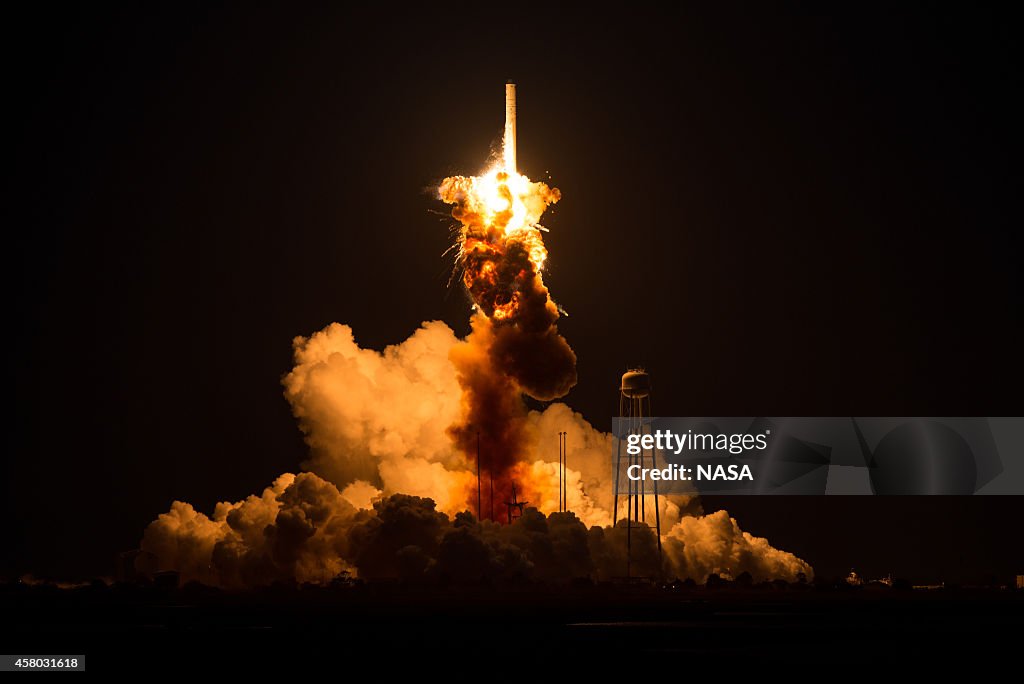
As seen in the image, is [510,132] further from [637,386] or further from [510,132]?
[637,386]

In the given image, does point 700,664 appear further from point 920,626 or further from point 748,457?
point 748,457

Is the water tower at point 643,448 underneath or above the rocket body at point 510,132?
underneath

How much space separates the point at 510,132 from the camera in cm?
14788

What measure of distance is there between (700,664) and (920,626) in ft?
116

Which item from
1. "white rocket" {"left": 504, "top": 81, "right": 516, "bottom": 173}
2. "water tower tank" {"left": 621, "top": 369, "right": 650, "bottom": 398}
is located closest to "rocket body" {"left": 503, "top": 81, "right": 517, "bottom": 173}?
"white rocket" {"left": 504, "top": 81, "right": 516, "bottom": 173}

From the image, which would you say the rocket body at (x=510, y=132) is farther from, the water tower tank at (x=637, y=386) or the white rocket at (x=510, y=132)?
the water tower tank at (x=637, y=386)

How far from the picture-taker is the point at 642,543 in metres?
164

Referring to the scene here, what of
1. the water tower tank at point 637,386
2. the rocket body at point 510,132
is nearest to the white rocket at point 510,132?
the rocket body at point 510,132

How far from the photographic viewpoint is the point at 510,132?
148 metres

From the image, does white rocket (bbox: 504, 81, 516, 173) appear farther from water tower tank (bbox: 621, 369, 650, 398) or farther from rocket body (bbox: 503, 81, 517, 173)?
water tower tank (bbox: 621, 369, 650, 398)

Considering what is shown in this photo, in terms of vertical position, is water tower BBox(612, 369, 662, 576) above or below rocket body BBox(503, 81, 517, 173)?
below

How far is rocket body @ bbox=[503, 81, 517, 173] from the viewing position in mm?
147625

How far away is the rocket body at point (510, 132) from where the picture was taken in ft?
484

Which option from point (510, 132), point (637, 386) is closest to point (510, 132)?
point (510, 132)
